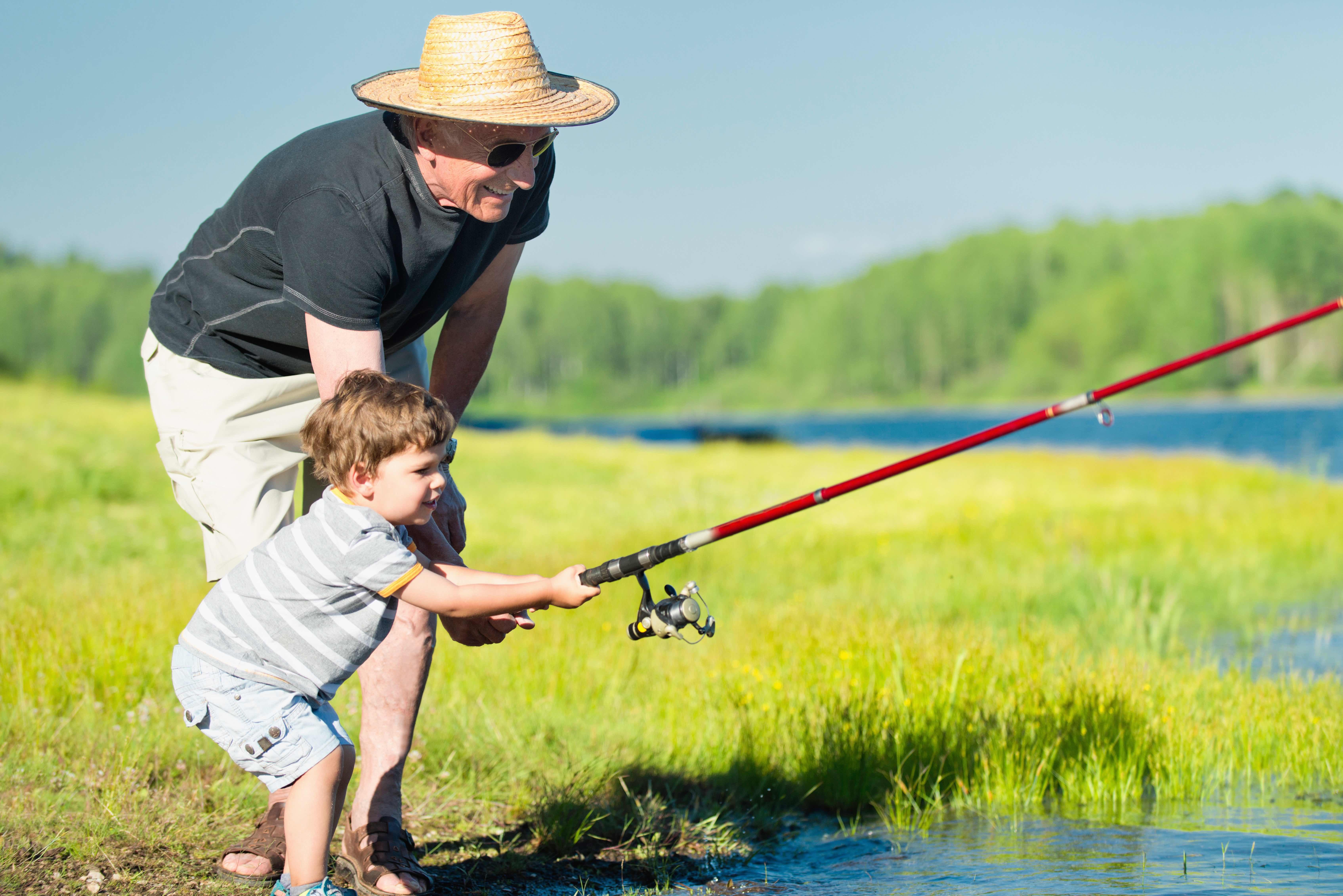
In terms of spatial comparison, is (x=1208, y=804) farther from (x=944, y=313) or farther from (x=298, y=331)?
(x=944, y=313)

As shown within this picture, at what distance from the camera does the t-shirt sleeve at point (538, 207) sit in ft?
12.0

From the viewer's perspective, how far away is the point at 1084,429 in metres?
76.2

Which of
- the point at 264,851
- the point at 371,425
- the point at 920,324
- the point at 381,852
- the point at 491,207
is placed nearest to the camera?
the point at 371,425

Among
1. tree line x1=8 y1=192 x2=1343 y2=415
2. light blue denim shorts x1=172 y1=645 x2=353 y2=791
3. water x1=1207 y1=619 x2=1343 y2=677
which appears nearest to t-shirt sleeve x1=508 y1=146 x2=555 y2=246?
light blue denim shorts x1=172 y1=645 x2=353 y2=791

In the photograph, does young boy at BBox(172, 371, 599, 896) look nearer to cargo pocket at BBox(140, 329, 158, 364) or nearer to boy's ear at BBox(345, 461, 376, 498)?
boy's ear at BBox(345, 461, 376, 498)

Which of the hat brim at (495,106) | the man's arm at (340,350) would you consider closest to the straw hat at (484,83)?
the hat brim at (495,106)

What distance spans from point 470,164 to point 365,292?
0.42 metres

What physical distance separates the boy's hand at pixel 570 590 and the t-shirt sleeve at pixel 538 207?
1364 mm

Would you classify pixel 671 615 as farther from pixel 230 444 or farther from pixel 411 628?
pixel 230 444

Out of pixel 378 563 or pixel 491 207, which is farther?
pixel 491 207

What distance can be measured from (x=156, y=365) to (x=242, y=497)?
0.50 m

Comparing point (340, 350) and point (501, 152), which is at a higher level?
point (501, 152)

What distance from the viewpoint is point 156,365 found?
3.57m

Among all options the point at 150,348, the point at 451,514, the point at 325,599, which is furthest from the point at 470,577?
the point at 150,348
